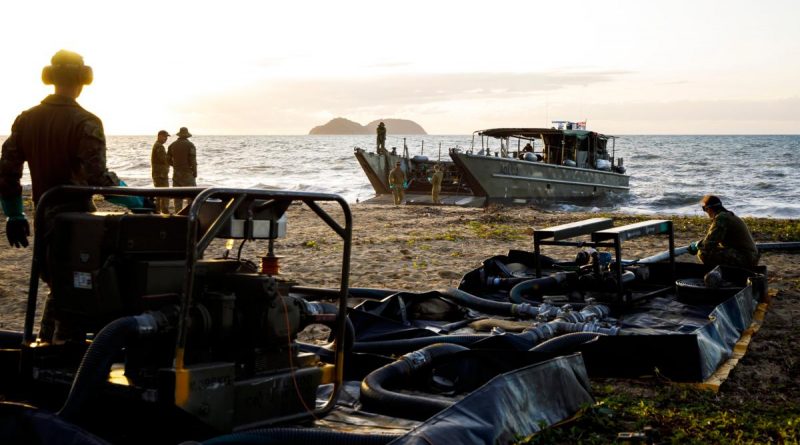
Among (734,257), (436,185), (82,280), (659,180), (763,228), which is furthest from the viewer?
(659,180)

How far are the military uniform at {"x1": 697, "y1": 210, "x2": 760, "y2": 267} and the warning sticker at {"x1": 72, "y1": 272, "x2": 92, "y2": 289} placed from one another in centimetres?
758

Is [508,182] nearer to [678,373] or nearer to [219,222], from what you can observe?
[678,373]

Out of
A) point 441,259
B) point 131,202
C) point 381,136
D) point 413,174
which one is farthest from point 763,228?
point 413,174

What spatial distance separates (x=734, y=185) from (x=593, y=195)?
689 inches

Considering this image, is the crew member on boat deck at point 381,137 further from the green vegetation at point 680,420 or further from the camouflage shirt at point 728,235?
the green vegetation at point 680,420

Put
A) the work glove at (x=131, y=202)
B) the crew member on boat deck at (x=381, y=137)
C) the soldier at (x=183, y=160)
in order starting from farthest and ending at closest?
the crew member on boat deck at (x=381, y=137), the soldier at (x=183, y=160), the work glove at (x=131, y=202)

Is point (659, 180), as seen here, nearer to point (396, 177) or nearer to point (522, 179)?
point (522, 179)

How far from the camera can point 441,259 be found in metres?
12.9

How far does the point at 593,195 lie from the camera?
30.5 m

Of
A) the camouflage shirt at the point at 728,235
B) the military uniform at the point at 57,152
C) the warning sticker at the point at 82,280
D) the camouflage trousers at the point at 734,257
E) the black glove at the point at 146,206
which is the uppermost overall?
the military uniform at the point at 57,152

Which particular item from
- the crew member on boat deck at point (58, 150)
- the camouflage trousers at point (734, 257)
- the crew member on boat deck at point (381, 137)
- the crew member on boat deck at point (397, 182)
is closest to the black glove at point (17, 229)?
the crew member on boat deck at point (58, 150)

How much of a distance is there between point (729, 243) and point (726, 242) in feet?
0.11

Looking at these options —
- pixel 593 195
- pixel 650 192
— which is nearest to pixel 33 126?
pixel 593 195

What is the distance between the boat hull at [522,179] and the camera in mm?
26906
